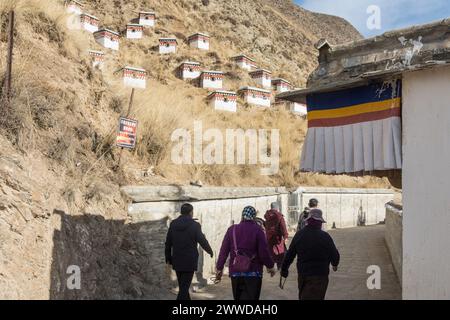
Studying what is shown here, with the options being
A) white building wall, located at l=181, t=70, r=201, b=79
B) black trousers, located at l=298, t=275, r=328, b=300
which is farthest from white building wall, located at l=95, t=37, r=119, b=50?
black trousers, located at l=298, t=275, r=328, b=300

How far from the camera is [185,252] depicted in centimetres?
729

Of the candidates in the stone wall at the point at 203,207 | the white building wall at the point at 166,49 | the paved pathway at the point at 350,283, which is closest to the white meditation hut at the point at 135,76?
the white building wall at the point at 166,49

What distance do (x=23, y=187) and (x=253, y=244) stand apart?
355 cm

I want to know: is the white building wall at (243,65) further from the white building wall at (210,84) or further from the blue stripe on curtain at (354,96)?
the blue stripe on curtain at (354,96)

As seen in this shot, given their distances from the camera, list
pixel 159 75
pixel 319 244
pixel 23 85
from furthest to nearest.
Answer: pixel 159 75 → pixel 23 85 → pixel 319 244

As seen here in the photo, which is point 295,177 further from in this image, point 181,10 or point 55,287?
point 181,10

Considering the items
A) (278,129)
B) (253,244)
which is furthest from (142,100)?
(278,129)

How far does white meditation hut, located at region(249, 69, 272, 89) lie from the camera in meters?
45.0

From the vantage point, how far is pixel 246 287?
21.4ft

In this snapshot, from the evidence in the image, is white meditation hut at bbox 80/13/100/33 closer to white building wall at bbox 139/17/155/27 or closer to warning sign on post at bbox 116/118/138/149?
white building wall at bbox 139/17/155/27

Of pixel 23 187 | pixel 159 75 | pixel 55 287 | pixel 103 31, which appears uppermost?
pixel 103 31

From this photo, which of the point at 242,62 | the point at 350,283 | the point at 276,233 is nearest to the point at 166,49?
the point at 242,62

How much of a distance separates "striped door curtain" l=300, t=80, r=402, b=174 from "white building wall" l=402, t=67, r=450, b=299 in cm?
20

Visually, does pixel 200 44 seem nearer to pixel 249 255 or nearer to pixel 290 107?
pixel 290 107
